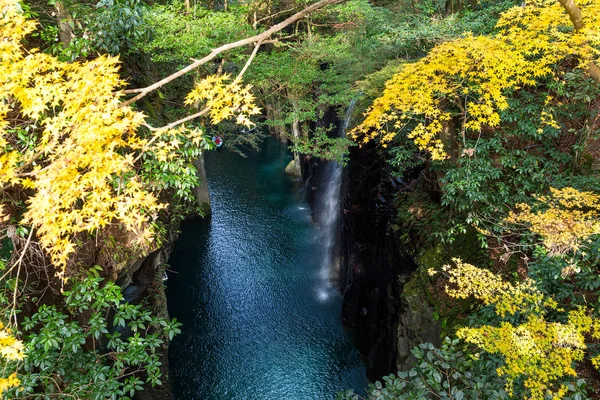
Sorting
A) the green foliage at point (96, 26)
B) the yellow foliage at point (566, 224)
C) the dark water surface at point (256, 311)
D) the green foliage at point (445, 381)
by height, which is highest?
the green foliage at point (96, 26)

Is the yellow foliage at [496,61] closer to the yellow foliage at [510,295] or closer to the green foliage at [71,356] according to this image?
the yellow foliage at [510,295]

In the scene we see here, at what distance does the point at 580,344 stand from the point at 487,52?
5.52 metres

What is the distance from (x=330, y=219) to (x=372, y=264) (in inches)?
256

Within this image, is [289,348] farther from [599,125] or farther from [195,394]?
[599,125]

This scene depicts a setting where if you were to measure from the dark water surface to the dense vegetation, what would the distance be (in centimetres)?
344

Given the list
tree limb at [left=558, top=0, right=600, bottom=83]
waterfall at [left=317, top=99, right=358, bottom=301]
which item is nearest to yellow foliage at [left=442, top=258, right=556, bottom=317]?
tree limb at [left=558, top=0, right=600, bottom=83]

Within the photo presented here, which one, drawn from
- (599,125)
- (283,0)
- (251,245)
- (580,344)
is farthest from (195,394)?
(283,0)

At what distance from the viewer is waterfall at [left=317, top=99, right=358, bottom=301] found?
16.0 meters

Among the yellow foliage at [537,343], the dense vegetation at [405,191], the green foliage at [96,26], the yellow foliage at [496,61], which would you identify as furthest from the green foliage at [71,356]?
the yellow foliage at [496,61]

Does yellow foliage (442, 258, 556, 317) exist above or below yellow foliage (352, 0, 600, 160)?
below

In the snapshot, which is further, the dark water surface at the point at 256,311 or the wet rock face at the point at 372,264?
the dark water surface at the point at 256,311

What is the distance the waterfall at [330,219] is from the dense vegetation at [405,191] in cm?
617

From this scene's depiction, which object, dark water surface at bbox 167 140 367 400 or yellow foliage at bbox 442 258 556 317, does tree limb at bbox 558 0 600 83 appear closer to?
yellow foliage at bbox 442 258 556 317

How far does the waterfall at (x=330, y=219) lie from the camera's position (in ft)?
52.4
